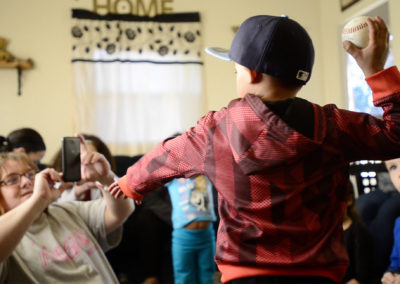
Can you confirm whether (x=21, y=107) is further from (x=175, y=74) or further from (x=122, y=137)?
(x=175, y=74)

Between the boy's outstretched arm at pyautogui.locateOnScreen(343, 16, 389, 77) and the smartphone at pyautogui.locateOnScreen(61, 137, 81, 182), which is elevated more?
the boy's outstretched arm at pyautogui.locateOnScreen(343, 16, 389, 77)

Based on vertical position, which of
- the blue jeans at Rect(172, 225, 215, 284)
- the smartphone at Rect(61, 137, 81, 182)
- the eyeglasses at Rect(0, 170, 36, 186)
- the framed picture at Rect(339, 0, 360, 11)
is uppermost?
the framed picture at Rect(339, 0, 360, 11)

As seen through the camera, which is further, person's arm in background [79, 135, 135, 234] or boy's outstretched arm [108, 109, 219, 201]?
person's arm in background [79, 135, 135, 234]

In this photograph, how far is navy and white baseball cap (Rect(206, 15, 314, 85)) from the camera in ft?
A: 2.77

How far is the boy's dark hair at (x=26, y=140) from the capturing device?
281 centimetres

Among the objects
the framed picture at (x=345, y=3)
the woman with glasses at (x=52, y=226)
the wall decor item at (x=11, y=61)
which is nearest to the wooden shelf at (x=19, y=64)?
the wall decor item at (x=11, y=61)

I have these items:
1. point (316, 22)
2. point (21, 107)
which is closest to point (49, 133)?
point (21, 107)

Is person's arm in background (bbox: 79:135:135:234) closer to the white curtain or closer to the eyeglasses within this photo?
the eyeglasses

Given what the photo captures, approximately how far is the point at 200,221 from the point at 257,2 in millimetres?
2812

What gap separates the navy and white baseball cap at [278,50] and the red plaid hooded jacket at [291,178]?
0.08 m

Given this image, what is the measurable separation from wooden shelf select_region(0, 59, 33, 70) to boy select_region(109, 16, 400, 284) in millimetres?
3378

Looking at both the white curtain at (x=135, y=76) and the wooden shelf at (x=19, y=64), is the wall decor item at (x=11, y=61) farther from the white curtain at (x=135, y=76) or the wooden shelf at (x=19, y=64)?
the white curtain at (x=135, y=76)

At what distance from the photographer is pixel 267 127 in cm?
79

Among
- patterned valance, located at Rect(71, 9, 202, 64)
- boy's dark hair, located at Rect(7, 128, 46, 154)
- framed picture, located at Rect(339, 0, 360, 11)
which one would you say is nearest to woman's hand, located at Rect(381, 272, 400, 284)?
boy's dark hair, located at Rect(7, 128, 46, 154)
